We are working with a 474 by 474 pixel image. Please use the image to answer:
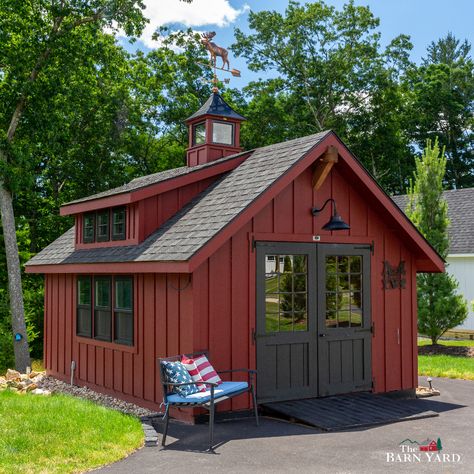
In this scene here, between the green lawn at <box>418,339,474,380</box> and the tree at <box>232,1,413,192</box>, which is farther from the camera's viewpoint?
the tree at <box>232,1,413,192</box>

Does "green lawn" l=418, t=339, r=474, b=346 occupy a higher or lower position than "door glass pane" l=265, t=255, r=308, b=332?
lower

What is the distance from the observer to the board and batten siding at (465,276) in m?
22.4

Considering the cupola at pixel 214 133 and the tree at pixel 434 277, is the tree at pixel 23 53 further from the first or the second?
the tree at pixel 434 277

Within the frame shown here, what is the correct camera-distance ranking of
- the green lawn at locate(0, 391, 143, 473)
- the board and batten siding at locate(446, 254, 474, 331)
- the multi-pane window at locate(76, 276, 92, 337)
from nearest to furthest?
the green lawn at locate(0, 391, 143, 473), the multi-pane window at locate(76, 276, 92, 337), the board and batten siding at locate(446, 254, 474, 331)

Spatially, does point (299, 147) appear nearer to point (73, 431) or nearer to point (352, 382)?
point (352, 382)

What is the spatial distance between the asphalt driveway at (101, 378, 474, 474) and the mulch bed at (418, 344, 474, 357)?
8.16 m

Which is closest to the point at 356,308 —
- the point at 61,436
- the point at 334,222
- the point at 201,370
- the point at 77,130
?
the point at 334,222

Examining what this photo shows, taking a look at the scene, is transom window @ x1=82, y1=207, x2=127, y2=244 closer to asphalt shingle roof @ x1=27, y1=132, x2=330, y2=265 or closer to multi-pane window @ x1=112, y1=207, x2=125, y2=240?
multi-pane window @ x1=112, y1=207, x2=125, y2=240

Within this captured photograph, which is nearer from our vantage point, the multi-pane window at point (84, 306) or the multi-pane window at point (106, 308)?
the multi-pane window at point (106, 308)

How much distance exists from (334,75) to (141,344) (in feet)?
87.4

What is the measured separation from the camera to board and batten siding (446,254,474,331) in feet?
73.4

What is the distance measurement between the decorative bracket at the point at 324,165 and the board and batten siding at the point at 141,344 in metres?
2.69

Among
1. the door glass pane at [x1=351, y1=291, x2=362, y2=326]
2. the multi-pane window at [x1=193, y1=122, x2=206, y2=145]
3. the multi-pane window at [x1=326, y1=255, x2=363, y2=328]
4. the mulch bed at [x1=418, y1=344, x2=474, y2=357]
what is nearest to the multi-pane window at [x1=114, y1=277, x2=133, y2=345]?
the multi-pane window at [x1=326, y1=255, x2=363, y2=328]

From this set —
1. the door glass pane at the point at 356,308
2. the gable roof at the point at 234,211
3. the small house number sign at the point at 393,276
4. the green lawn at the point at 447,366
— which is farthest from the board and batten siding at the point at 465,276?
the door glass pane at the point at 356,308
